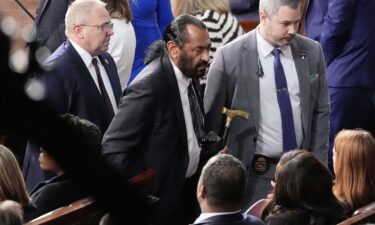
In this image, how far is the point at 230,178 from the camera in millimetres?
3426

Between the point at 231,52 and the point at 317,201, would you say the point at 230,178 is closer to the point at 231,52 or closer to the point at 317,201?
the point at 317,201

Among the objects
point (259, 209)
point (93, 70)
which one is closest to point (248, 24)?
point (93, 70)

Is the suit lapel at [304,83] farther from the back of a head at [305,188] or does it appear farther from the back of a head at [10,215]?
the back of a head at [10,215]

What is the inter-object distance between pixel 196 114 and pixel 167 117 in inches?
8.2

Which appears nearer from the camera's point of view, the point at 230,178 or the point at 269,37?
the point at 230,178

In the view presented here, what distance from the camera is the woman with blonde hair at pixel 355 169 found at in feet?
13.3

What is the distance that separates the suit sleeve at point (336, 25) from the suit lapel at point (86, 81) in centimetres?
248

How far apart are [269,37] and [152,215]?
4.50m

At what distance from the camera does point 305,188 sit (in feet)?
11.7

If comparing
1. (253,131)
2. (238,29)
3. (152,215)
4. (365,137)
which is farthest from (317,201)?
(152,215)

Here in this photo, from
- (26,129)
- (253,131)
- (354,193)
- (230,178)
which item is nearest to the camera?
(26,129)

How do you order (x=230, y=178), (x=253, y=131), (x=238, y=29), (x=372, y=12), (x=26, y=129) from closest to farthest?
(x=26, y=129), (x=230, y=178), (x=253, y=131), (x=238, y=29), (x=372, y=12)

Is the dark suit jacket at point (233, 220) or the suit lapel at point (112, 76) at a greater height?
the suit lapel at point (112, 76)

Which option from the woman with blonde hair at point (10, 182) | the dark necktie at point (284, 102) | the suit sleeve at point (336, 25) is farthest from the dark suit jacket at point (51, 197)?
the suit sleeve at point (336, 25)
